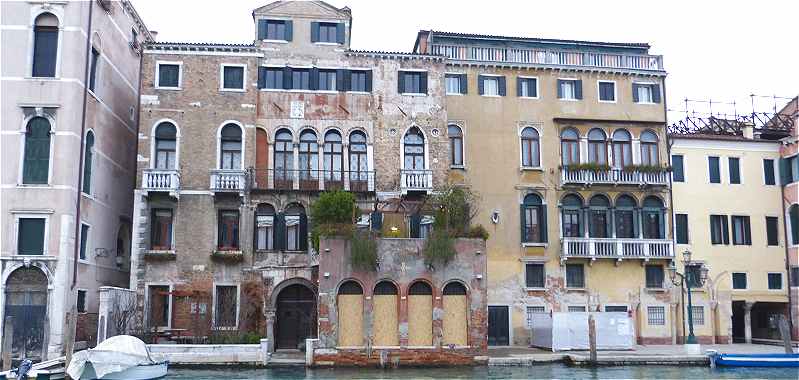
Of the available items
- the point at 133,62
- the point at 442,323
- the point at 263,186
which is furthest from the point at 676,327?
the point at 133,62

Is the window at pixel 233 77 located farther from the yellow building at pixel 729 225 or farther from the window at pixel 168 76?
the yellow building at pixel 729 225

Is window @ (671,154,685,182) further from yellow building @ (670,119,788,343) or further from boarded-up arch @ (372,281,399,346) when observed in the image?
boarded-up arch @ (372,281,399,346)

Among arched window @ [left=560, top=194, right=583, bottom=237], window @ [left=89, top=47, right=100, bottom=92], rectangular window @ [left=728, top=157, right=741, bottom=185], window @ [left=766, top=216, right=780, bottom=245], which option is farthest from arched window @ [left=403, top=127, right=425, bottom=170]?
window @ [left=766, top=216, right=780, bottom=245]

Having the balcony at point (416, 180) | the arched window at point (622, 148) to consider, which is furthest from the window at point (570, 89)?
the balcony at point (416, 180)

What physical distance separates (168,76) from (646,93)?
2006cm

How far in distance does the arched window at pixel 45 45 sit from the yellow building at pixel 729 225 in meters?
25.2

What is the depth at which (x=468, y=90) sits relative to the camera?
3397cm

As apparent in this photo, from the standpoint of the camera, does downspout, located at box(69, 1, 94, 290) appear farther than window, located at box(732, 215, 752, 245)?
No

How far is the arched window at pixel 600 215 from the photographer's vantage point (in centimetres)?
3416

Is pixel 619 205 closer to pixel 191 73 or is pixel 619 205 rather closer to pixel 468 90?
pixel 468 90

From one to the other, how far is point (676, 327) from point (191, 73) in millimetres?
22259

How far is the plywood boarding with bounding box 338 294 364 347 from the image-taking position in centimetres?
2703

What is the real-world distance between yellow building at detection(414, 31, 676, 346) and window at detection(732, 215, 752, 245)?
3.42 metres

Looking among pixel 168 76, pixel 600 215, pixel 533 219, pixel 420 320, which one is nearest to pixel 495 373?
pixel 420 320
